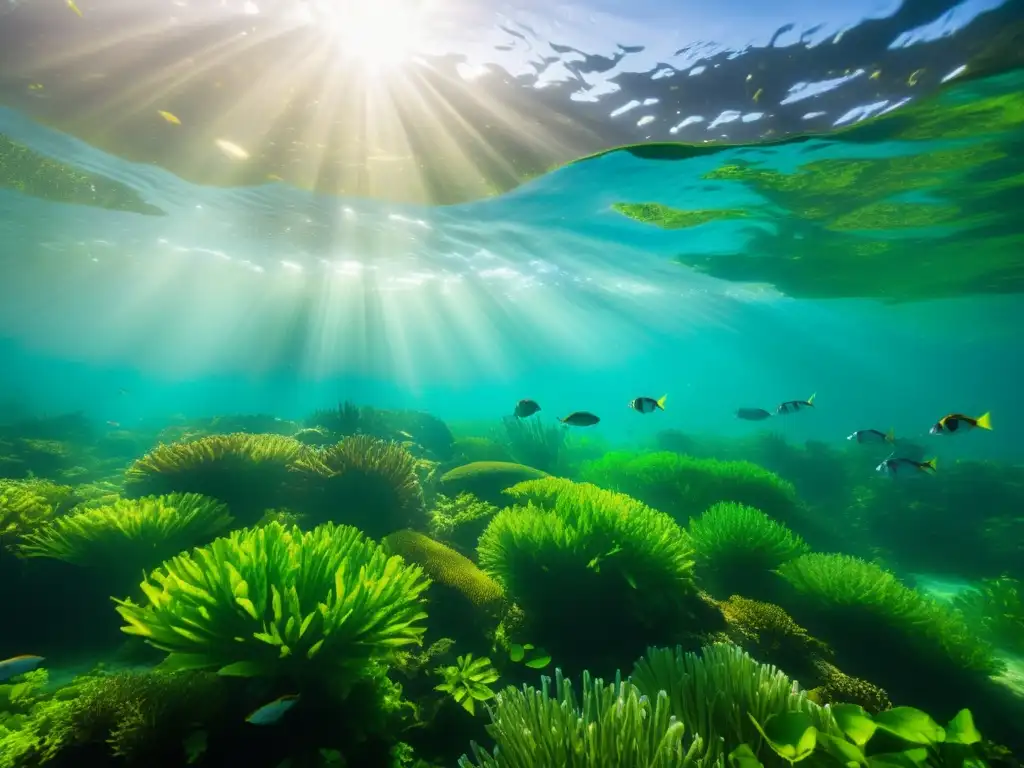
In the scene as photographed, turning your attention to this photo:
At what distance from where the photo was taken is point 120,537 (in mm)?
4340

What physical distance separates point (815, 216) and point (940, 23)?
30.5 feet

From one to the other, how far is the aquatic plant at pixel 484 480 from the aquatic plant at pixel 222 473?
337 centimetres

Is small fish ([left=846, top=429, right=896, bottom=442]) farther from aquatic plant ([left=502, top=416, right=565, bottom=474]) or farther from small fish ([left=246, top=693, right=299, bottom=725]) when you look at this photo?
small fish ([left=246, top=693, right=299, bottom=725])

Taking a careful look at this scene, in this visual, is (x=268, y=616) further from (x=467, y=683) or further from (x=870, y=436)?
(x=870, y=436)

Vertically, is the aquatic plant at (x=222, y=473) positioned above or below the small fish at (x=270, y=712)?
below

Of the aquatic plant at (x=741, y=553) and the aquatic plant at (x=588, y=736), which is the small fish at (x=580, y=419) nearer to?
the aquatic plant at (x=741, y=553)

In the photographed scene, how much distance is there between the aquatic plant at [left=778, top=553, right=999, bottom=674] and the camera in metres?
5.09

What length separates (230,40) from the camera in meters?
9.30

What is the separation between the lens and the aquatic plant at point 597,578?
14.0 feet

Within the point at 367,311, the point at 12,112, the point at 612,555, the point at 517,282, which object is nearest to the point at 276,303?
the point at 367,311

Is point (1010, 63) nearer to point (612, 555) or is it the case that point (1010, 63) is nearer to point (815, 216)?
point (815, 216)

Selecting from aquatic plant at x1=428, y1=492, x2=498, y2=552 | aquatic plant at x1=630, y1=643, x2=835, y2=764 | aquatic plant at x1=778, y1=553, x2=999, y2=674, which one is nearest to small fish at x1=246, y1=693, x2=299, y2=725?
aquatic plant at x1=630, y1=643, x2=835, y2=764

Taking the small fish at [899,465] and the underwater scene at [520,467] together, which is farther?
the small fish at [899,465]

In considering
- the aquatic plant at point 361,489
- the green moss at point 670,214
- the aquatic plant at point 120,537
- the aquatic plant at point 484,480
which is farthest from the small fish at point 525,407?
the green moss at point 670,214
